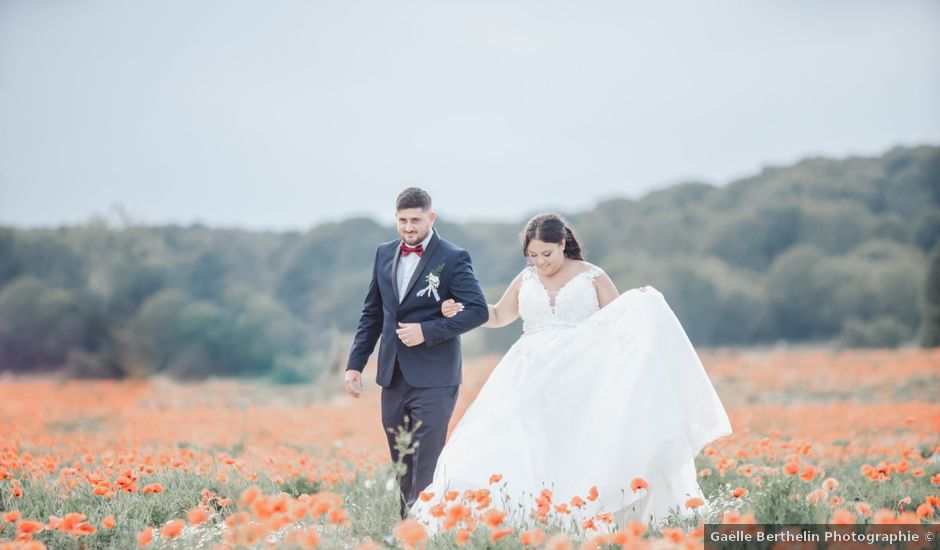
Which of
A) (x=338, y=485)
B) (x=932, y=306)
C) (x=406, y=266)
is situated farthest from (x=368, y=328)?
(x=932, y=306)

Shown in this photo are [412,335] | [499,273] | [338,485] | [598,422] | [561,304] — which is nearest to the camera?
[598,422]

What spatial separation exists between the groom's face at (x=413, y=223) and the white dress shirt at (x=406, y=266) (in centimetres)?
10

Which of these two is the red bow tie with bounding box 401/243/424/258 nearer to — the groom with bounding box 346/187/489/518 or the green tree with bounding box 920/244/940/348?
the groom with bounding box 346/187/489/518

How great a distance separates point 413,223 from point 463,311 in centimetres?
68

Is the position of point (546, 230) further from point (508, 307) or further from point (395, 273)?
point (395, 273)

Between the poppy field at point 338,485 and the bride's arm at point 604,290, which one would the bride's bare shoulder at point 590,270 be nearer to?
the bride's arm at point 604,290

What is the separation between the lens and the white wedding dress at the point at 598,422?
435cm

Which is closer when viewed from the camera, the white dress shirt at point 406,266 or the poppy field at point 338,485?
the poppy field at point 338,485

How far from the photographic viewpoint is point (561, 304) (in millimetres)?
5438

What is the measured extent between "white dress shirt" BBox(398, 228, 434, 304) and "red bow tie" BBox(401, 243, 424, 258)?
0.07ft

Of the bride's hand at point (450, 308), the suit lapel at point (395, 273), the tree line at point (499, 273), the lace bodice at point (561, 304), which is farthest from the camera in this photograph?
the tree line at point (499, 273)

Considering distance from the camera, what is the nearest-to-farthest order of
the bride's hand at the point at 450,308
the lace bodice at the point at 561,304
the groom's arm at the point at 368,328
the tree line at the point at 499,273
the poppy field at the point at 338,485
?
the poppy field at the point at 338,485, the bride's hand at the point at 450,308, the groom's arm at the point at 368,328, the lace bodice at the point at 561,304, the tree line at the point at 499,273

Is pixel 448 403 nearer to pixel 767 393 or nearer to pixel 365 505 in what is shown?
pixel 365 505

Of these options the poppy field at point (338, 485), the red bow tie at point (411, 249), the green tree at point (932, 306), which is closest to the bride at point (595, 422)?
the poppy field at point (338, 485)
